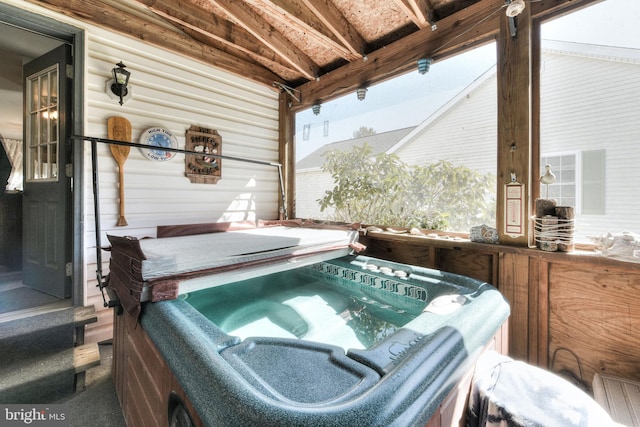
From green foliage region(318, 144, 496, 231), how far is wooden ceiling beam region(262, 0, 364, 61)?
1.15 metres

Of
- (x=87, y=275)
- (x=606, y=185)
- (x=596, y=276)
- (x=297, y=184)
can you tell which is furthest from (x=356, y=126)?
(x=87, y=275)

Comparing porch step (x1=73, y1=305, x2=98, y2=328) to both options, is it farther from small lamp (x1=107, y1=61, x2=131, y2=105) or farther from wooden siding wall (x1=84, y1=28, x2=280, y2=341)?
small lamp (x1=107, y1=61, x2=131, y2=105)

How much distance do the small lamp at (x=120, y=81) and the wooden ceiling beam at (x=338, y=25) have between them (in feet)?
6.04

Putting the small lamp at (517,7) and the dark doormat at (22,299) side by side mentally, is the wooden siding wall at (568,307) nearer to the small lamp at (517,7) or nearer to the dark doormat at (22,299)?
the small lamp at (517,7)

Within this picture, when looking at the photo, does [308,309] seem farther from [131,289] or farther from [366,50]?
[366,50]

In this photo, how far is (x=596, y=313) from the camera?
165cm

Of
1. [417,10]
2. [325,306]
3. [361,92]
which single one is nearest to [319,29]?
[361,92]

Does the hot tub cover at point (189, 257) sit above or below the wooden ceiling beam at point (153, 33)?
below

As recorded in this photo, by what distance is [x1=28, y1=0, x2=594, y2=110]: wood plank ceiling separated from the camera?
7.59 ft

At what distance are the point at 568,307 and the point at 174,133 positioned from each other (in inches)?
155

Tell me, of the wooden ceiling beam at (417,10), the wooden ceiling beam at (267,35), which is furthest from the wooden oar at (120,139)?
the wooden ceiling beam at (417,10)

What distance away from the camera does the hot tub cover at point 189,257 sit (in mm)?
1306

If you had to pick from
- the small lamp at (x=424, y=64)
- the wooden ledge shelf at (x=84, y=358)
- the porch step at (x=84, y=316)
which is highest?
the small lamp at (x=424, y=64)

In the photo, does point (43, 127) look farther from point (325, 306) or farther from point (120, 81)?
point (325, 306)
